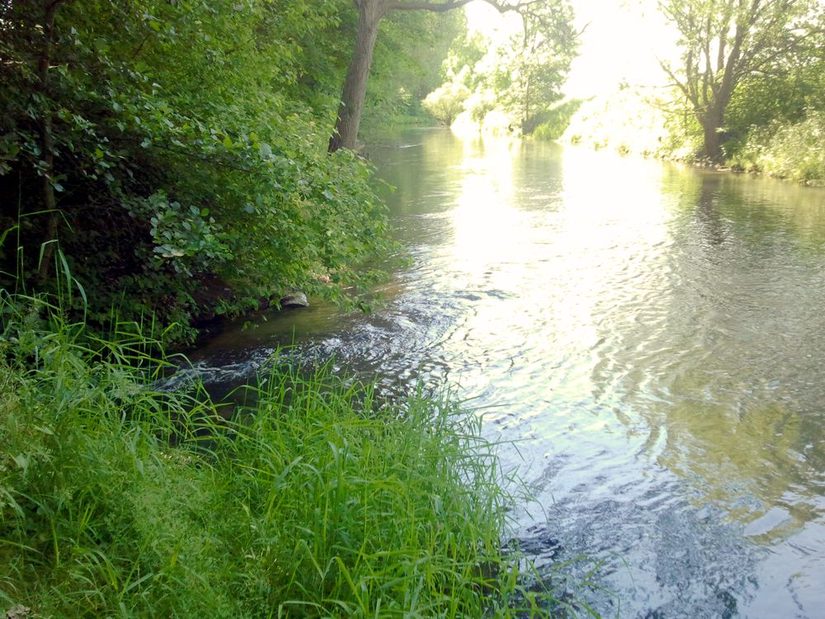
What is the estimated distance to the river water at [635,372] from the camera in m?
4.25

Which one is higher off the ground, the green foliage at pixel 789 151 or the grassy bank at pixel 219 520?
the green foliage at pixel 789 151

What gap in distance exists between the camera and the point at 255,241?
631 cm

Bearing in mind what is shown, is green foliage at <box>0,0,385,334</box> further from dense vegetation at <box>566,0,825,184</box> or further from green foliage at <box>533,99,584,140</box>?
green foliage at <box>533,99,584,140</box>

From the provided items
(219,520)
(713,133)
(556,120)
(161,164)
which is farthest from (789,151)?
(556,120)

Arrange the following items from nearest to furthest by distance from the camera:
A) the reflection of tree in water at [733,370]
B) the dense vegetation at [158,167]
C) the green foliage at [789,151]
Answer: the dense vegetation at [158,167] < the reflection of tree in water at [733,370] < the green foliage at [789,151]

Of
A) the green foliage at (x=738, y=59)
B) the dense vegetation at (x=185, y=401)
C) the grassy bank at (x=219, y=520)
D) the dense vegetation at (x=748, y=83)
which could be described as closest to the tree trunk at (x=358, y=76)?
the dense vegetation at (x=185, y=401)

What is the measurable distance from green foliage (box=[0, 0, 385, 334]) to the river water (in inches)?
45.1

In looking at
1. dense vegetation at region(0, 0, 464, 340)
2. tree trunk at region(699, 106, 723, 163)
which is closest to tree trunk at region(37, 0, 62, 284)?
dense vegetation at region(0, 0, 464, 340)

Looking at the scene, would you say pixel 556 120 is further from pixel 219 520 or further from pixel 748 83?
pixel 219 520

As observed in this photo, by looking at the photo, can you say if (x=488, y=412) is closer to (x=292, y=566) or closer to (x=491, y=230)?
(x=292, y=566)

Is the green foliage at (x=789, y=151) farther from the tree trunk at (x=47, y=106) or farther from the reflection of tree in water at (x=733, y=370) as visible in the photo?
the tree trunk at (x=47, y=106)

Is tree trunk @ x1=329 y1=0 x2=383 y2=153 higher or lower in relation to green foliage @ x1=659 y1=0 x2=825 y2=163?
lower

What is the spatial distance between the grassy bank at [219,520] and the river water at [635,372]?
39.4 inches

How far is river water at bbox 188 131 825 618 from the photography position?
425cm
